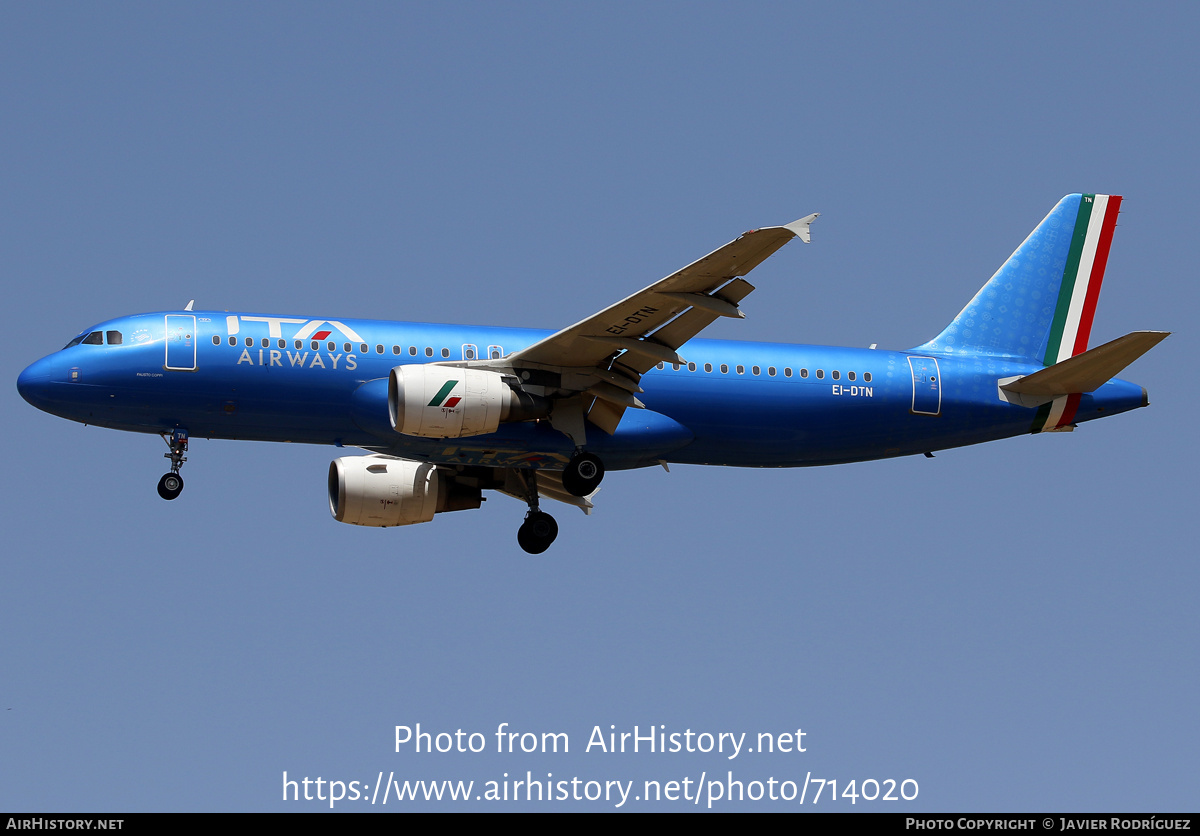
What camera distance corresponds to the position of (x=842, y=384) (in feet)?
120

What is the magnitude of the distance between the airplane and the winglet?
0.75m

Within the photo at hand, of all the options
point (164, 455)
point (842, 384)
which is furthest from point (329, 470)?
point (842, 384)

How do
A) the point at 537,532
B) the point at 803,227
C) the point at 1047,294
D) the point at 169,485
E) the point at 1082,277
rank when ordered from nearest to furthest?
the point at 803,227 < the point at 169,485 < the point at 537,532 < the point at 1047,294 < the point at 1082,277

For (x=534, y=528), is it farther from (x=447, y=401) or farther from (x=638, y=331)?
(x=638, y=331)

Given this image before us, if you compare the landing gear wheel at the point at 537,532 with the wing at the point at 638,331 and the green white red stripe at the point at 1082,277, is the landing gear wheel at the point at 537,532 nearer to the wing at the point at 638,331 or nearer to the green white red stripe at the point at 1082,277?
the wing at the point at 638,331

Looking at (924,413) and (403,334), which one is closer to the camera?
(403,334)

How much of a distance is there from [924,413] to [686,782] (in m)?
11.6

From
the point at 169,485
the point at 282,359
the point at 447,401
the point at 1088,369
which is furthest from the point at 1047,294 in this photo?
the point at 169,485

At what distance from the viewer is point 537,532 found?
37344mm

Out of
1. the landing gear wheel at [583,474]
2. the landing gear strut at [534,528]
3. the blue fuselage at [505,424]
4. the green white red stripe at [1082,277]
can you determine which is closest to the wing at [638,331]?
the landing gear wheel at [583,474]

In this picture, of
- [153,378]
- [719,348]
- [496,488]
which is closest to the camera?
[153,378]

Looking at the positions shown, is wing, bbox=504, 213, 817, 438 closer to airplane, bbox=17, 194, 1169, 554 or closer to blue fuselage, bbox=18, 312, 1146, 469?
airplane, bbox=17, 194, 1169, 554

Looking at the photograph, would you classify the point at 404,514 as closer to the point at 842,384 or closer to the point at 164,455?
the point at 164,455

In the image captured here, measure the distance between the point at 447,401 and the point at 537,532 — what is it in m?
5.88
